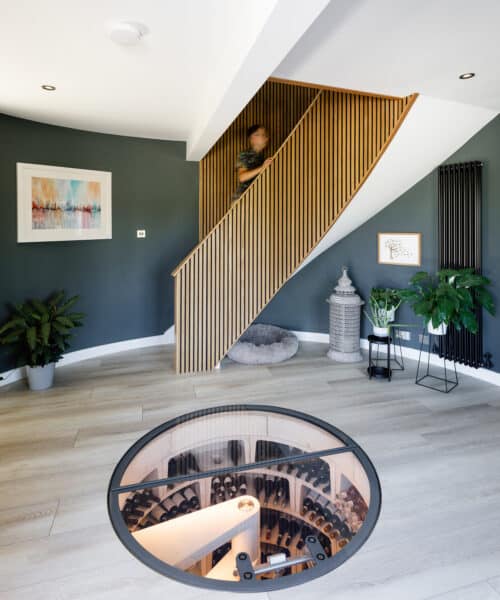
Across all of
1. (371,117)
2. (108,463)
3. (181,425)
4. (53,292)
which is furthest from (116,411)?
(371,117)

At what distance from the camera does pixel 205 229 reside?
5.64 meters

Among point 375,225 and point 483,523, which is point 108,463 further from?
point 375,225

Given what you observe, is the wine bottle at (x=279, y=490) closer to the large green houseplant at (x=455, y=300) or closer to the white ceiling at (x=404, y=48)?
the large green houseplant at (x=455, y=300)

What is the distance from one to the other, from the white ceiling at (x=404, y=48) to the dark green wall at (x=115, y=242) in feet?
8.67

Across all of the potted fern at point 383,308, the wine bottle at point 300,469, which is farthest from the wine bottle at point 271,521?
the potted fern at point 383,308

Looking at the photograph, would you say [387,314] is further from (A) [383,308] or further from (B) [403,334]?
(B) [403,334]

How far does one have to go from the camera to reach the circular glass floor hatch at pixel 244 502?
78.8 inches

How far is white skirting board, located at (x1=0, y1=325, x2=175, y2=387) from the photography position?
420 centimetres

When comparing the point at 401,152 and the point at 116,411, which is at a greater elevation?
the point at 401,152

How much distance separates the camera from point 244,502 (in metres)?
2.48

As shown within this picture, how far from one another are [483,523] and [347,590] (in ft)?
2.79

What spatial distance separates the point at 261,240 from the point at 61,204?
2.07 metres

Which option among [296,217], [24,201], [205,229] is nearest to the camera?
[24,201]

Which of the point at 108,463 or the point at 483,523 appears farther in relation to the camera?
the point at 108,463
